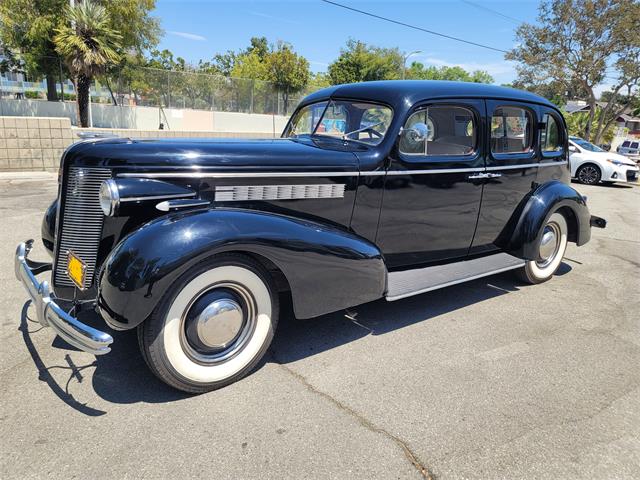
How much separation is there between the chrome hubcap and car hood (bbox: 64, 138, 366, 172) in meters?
0.85

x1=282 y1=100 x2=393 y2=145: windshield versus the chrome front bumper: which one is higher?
x1=282 y1=100 x2=393 y2=145: windshield

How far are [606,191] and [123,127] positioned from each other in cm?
1893

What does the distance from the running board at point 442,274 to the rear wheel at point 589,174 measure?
1195 centimetres

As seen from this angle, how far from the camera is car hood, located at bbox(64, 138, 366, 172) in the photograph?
265cm

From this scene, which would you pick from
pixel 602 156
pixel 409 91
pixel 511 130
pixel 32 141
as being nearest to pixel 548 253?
pixel 511 130

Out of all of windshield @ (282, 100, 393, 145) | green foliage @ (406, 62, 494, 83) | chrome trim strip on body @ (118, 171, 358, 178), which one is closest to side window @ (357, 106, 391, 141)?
windshield @ (282, 100, 393, 145)

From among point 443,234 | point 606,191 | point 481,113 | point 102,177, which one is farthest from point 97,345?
point 606,191

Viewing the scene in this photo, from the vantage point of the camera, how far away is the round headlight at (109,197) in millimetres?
2482

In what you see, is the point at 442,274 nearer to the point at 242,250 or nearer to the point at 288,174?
the point at 288,174

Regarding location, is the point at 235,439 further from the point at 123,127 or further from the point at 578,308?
the point at 123,127

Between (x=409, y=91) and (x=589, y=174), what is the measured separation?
1325 centimetres

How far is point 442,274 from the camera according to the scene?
3.86 meters

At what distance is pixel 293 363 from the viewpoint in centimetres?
304

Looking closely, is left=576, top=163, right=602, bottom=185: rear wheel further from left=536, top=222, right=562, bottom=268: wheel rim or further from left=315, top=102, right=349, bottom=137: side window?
left=315, top=102, right=349, bottom=137: side window
